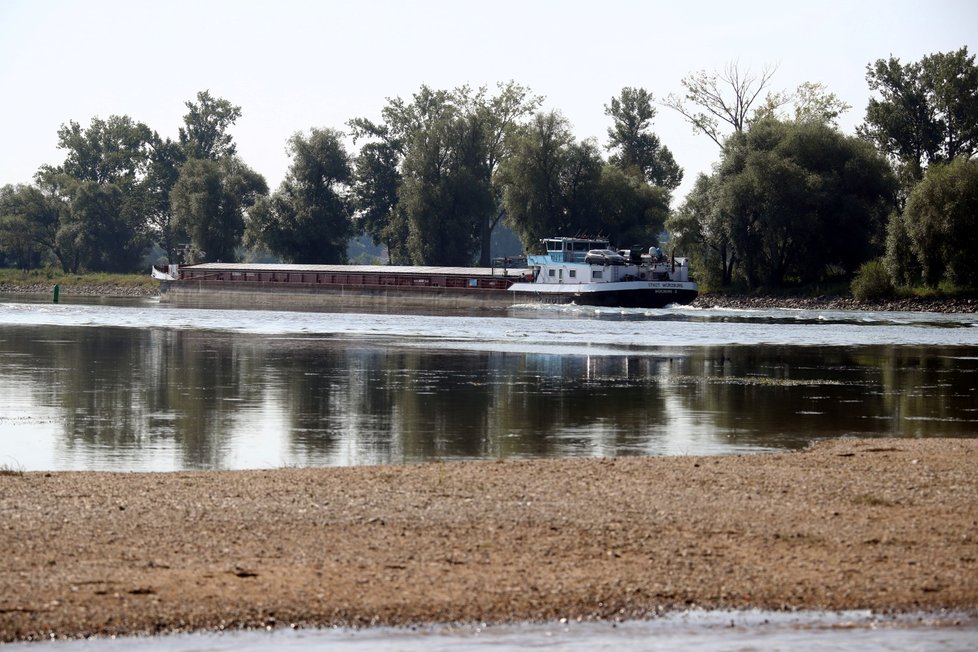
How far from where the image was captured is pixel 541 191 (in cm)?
10969

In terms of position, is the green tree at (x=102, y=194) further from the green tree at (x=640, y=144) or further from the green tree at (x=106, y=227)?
the green tree at (x=640, y=144)

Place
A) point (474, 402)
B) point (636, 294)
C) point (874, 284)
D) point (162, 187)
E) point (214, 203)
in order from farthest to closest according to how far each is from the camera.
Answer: point (162, 187)
point (214, 203)
point (636, 294)
point (874, 284)
point (474, 402)

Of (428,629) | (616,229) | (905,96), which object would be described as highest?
(905,96)

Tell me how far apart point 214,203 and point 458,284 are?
161ft

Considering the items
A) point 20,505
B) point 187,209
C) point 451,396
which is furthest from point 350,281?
point 20,505

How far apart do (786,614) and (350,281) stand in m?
97.5

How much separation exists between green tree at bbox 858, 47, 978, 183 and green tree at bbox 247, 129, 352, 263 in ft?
178

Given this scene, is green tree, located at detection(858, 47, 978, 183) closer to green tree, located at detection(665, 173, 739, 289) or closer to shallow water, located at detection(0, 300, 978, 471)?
green tree, located at detection(665, 173, 739, 289)

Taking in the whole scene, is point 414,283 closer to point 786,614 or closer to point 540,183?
point 540,183

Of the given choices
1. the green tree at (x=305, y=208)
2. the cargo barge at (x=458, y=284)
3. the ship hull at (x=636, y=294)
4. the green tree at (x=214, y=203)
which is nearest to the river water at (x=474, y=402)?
the ship hull at (x=636, y=294)

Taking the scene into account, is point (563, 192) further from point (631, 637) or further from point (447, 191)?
point (631, 637)

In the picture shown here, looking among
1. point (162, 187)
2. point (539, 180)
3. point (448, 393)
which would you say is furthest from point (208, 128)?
point (448, 393)

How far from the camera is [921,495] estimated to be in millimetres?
14992

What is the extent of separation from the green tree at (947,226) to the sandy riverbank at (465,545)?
65.9m
